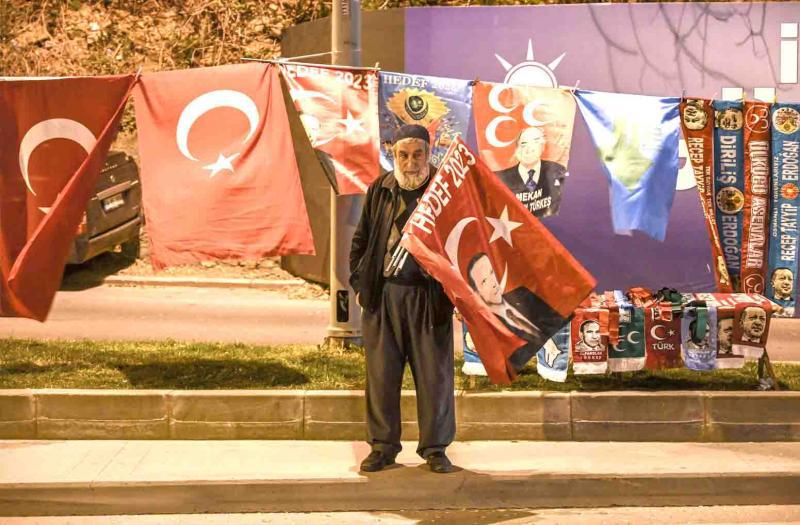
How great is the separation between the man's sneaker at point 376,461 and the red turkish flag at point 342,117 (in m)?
2.32

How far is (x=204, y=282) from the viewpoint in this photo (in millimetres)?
16953

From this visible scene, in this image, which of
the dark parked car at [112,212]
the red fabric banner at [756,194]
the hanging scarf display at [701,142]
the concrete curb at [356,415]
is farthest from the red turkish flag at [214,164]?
the dark parked car at [112,212]

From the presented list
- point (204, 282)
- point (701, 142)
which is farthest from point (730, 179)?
point (204, 282)

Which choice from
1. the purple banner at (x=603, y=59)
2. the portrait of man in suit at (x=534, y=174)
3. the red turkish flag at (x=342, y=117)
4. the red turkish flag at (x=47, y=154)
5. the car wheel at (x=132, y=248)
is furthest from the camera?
the car wheel at (x=132, y=248)

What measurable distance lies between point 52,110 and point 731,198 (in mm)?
4937

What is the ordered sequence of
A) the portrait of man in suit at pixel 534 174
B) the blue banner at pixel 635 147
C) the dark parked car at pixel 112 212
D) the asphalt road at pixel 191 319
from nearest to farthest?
the portrait of man in suit at pixel 534 174 < the blue banner at pixel 635 147 < the asphalt road at pixel 191 319 < the dark parked car at pixel 112 212

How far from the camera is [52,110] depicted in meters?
8.84

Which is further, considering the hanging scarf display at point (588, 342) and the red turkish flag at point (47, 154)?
the hanging scarf display at point (588, 342)

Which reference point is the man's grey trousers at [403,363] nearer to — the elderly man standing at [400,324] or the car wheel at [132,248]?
the elderly man standing at [400,324]

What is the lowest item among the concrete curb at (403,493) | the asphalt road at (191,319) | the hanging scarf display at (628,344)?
the concrete curb at (403,493)

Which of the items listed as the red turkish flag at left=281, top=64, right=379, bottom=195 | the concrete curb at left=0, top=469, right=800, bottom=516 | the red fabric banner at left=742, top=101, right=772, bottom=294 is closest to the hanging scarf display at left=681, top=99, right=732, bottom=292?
the red fabric banner at left=742, top=101, right=772, bottom=294

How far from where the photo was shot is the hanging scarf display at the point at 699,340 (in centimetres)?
928

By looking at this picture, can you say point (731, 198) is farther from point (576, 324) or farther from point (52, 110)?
point (52, 110)

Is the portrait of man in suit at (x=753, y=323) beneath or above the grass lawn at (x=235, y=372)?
above
